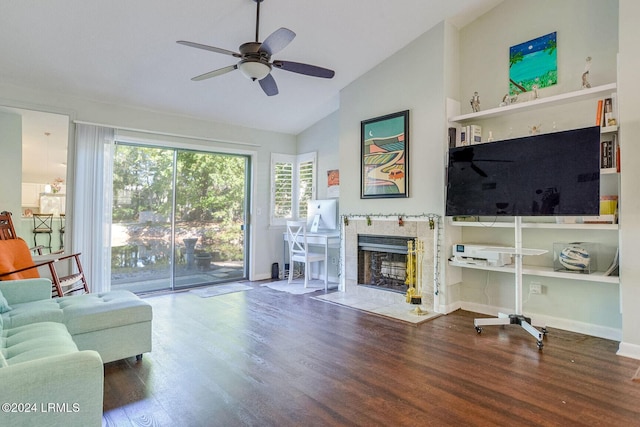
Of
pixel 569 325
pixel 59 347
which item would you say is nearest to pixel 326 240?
pixel 569 325

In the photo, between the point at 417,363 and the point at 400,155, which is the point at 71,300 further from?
the point at 400,155

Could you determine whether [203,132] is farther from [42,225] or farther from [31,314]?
[42,225]

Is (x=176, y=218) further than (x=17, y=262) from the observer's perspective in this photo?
Yes

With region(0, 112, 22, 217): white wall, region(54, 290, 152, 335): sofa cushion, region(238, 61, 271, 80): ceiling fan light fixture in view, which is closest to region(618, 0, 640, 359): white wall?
region(238, 61, 271, 80): ceiling fan light fixture

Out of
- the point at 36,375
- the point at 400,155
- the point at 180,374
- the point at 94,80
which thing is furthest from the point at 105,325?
the point at 400,155

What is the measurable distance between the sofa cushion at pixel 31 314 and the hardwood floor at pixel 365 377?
0.56 meters

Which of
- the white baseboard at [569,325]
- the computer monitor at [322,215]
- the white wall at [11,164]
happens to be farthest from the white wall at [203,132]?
the white baseboard at [569,325]

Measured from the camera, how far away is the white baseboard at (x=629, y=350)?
277cm

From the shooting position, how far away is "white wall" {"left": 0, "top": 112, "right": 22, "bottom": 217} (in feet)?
16.0

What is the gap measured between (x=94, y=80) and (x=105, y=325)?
2.90 m

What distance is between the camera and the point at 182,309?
13.7 ft

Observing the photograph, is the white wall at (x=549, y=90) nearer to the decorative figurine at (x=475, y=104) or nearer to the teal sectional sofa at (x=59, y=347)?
the decorative figurine at (x=475, y=104)

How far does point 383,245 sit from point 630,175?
2519mm

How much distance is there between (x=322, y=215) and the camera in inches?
219
